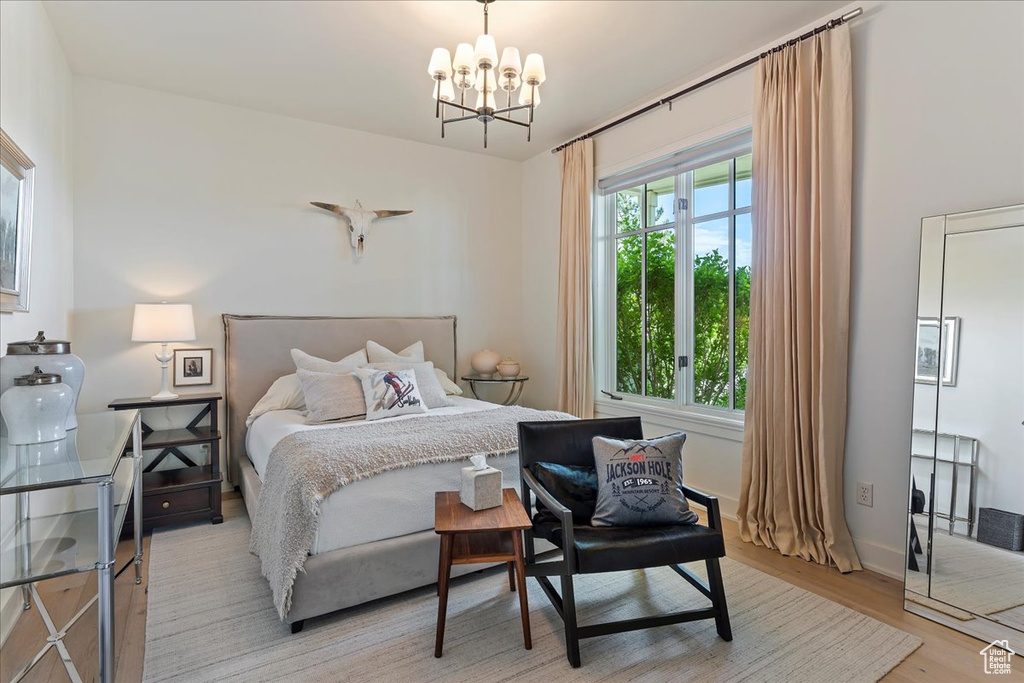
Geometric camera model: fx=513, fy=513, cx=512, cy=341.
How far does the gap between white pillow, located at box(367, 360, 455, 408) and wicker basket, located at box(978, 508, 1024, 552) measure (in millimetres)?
2882

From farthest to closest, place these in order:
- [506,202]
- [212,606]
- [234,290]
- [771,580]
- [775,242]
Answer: [506,202] < [234,290] < [775,242] < [771,580] < [212,606]

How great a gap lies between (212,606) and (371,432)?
990 mm

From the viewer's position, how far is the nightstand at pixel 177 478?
304cm

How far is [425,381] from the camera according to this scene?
3.71 meters

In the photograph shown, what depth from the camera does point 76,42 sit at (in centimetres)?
294

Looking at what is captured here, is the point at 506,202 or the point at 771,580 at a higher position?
the point at 506,202

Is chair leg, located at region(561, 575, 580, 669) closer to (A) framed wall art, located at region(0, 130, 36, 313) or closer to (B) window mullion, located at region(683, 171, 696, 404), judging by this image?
(B) window mullion, located at region(683, 171, 696, 404)

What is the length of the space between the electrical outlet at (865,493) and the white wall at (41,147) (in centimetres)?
379

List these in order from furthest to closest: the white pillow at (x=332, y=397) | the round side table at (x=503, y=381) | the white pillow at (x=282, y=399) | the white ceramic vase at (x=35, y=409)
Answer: the round side table at (x=503, y=381)
the white pillow at (x=282, y=399)
the white pillow at (x=332, y=397)
the white ceramic vase at (x=35, y=409)

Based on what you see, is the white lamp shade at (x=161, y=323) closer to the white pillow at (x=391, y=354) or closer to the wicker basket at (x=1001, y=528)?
the white pillow at (x=391, y=354)

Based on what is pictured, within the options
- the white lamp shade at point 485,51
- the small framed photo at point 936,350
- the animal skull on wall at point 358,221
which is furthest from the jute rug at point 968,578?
the animal skull on wall at point 358,221

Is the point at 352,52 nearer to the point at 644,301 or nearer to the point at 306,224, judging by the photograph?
the point at 306,224

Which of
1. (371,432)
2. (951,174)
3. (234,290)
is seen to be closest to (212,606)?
(371,432)

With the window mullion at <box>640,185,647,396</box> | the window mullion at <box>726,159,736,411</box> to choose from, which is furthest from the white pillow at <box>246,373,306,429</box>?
the window mullion at <box>726,159,736,411</box>
